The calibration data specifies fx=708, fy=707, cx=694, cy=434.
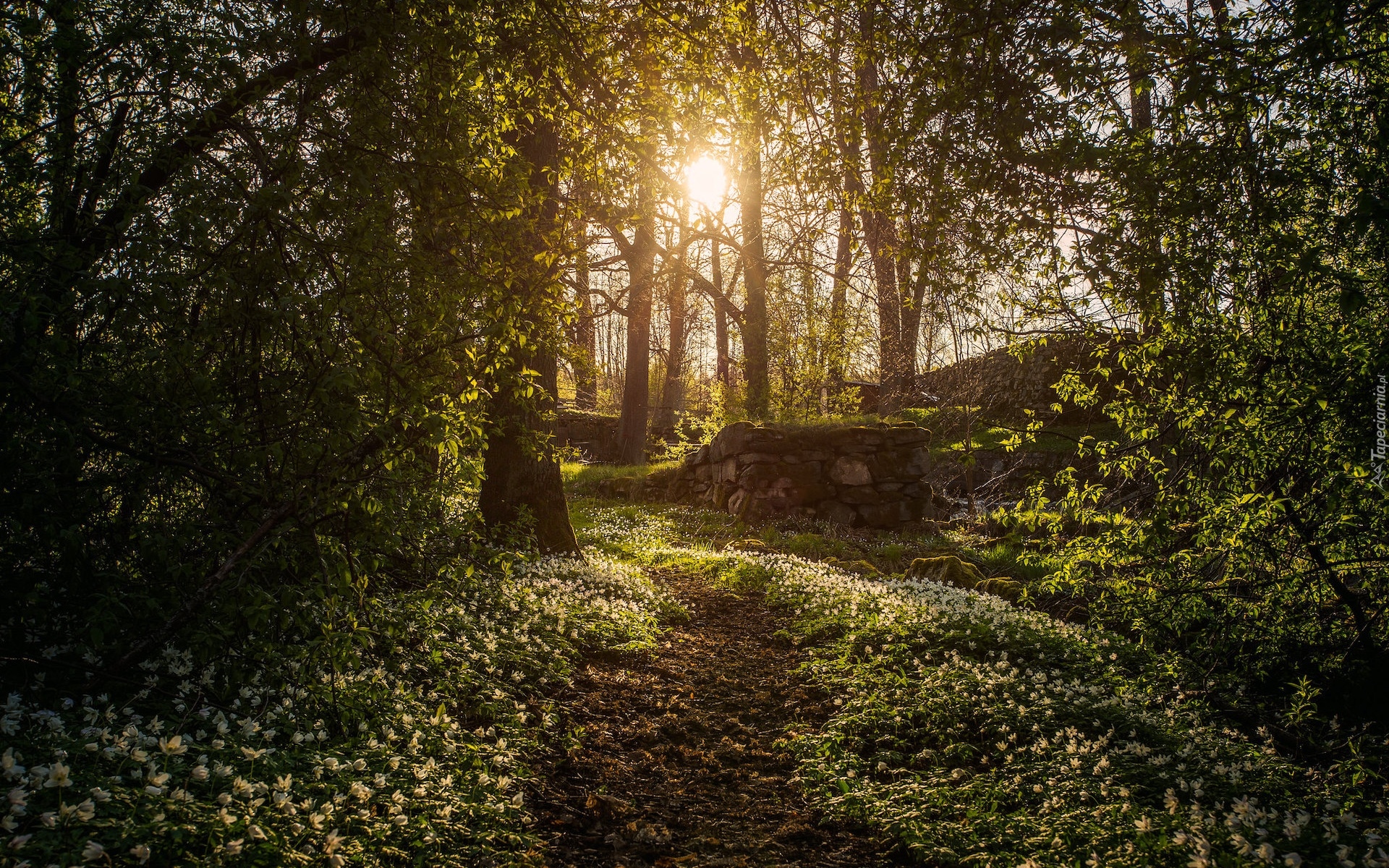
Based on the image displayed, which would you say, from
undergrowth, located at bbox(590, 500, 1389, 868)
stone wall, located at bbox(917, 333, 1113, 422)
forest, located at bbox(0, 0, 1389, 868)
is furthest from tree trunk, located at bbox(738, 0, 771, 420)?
forest, located at bbox(0, 0, 1389, 868)

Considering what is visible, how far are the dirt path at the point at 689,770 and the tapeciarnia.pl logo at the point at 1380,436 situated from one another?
381 cm

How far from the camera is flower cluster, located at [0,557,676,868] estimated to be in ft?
8.42

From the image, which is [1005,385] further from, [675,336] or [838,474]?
[675,336]

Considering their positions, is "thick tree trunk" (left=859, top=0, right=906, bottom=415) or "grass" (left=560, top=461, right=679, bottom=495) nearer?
"thick tree trunk" (left=859, top=0, right=906, bottom=415)

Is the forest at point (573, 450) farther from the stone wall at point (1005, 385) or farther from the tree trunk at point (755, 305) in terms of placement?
the tree trunk at point (755, 305)

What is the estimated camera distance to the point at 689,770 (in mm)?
4855

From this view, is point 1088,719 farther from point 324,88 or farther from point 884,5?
point 324,88

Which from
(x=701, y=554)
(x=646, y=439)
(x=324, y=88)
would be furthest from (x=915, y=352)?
(x=324, y=88)

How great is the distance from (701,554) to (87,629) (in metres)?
9.49

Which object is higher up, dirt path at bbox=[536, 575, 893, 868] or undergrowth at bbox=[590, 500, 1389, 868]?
undergrowth at bbox=[590, 500, 1389, 868]

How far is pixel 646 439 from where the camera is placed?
90.1 ft

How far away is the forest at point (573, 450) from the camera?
331cm

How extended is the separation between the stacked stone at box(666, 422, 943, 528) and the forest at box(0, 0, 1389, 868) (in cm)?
995

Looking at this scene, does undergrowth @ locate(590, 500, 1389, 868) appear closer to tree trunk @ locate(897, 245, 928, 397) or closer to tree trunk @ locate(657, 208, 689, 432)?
tree trunk @ locate(897, 245, 928, 397)
